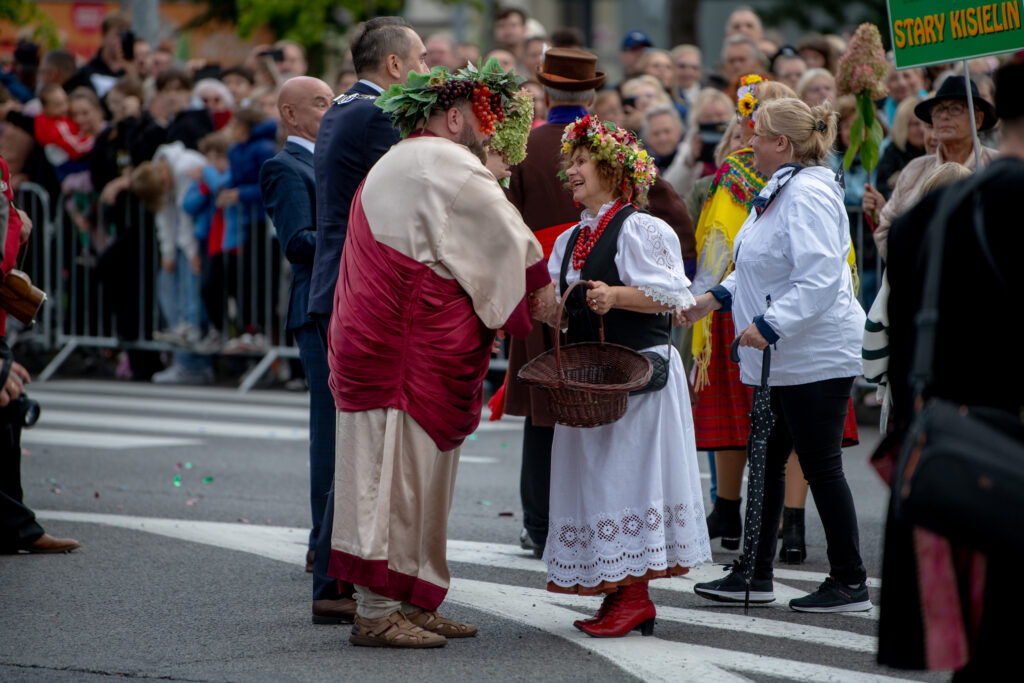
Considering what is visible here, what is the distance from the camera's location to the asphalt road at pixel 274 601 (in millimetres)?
4770

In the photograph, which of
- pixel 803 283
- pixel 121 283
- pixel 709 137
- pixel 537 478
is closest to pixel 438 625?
pixel 537 478

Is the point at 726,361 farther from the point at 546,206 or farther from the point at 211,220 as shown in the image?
the point at 211,220

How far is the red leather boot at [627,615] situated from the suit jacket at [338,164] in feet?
5.34

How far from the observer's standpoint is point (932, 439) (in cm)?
299

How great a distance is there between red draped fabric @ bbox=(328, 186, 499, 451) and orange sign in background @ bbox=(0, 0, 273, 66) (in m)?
30.6

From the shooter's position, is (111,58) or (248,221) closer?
(248,221)

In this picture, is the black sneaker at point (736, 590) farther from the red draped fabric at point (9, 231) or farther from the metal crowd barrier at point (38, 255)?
the metal crowd barrier at point (38, 255)

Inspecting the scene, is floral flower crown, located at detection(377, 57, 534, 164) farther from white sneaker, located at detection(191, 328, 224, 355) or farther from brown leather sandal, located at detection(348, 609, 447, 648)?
white sneaker, located at detection(191, 328, 224, 355)

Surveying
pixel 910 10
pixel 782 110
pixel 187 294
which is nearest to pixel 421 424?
pixel 782 110

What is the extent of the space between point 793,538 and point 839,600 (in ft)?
3.20

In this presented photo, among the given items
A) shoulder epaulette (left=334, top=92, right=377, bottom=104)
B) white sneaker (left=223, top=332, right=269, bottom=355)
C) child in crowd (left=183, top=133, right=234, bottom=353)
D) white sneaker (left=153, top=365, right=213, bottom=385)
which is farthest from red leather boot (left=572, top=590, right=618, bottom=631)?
white sneaker (left=153, top=365, right=213, bottom=385)

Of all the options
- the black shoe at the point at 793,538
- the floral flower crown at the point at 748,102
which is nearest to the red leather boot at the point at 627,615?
the black shoe at the point at 793,538

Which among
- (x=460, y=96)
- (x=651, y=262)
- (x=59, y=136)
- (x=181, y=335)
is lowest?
(x=181, y=335)

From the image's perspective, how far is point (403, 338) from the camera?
16.1 ft
